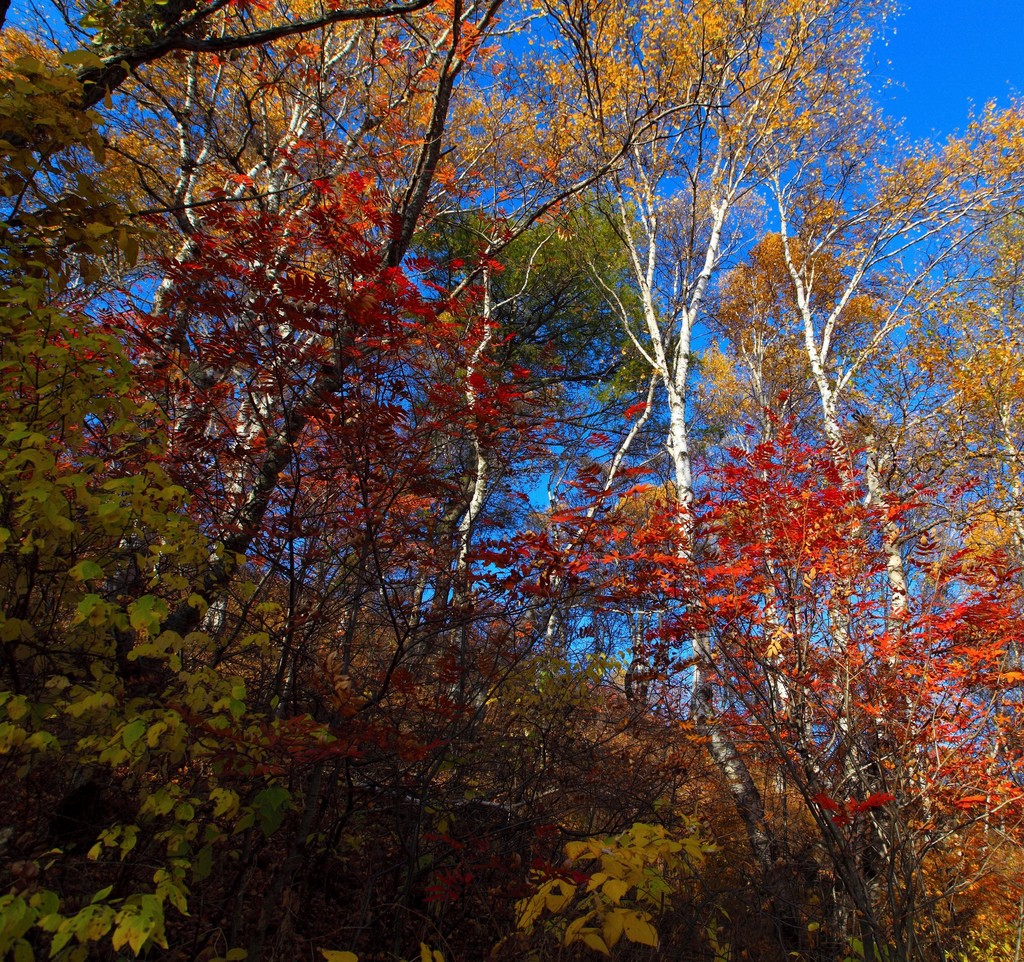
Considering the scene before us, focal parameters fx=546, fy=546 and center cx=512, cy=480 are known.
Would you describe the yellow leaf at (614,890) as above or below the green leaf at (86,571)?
below

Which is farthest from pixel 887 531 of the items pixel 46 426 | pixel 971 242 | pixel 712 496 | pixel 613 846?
pixel 971 242

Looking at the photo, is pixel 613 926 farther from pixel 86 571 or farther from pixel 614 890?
pixel 86 571

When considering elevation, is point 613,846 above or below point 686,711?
below

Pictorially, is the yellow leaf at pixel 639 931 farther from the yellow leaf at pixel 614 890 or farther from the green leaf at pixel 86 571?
the green leaf at pixel 86 571

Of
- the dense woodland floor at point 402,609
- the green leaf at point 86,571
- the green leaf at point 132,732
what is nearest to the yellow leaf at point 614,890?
the dense woodland floor at point 402,609

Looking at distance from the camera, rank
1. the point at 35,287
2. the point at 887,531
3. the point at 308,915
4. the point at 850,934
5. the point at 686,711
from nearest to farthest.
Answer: the point at 35,287 → the point at 308,915 → the point at 850,934 → the point at 887,531 → the point at 686,711

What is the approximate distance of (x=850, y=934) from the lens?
3.20 metres

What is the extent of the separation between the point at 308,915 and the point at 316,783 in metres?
1.11

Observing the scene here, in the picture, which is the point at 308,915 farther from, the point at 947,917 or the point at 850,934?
the point at 947,917

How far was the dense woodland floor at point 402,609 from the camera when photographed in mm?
1835

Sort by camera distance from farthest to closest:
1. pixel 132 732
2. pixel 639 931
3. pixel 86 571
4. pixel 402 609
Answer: pixel 402 609 < pixel 132 732 < pixel 86 571 < pixel 639 931

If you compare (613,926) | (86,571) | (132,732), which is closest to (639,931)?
(613,926)

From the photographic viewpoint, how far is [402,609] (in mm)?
2680

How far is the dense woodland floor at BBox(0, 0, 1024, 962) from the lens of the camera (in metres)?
1.83
